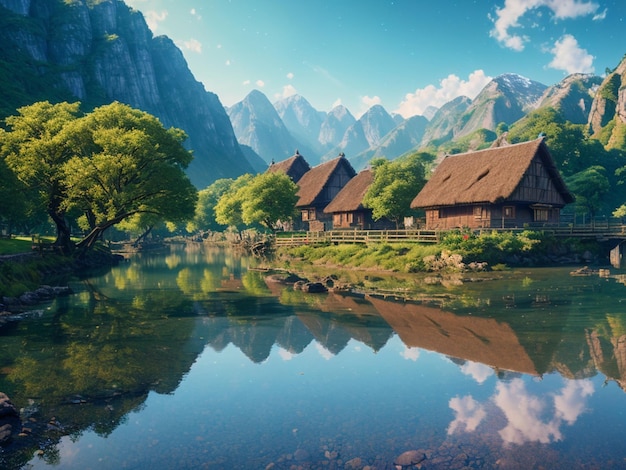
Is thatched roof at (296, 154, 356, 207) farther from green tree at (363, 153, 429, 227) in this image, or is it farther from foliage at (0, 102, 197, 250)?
foliage at (0, 102, 197, 250)

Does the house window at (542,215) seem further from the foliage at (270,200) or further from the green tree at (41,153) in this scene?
the green tree at (41,153)

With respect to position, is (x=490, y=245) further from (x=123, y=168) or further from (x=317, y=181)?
(x=317, y=181)

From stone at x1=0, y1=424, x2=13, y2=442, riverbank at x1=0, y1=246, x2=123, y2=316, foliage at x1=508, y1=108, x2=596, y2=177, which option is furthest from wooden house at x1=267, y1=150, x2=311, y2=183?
stone at x1=0, y1=424, x2=13, y2=442

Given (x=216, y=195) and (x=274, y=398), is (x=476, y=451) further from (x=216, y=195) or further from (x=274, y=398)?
(x=216, y=195)

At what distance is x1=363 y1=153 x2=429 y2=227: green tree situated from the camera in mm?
48253

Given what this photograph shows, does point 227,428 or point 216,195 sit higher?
point 216,195

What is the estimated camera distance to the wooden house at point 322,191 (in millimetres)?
65562

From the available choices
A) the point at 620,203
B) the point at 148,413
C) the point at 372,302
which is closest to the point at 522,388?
the point at 148,413

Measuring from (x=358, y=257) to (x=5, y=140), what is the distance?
108 feet

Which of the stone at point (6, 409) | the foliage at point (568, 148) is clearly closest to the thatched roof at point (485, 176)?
the foliage at point (568, 148)

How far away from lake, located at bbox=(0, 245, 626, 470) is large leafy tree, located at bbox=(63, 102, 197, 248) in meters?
17.2

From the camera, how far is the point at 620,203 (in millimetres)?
70812

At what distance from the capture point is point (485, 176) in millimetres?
41812

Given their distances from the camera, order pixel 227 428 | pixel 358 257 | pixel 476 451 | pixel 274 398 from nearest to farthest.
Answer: pixel 476 451 < pixel 227 428 < pixel 274 398 < pixel 358 257
